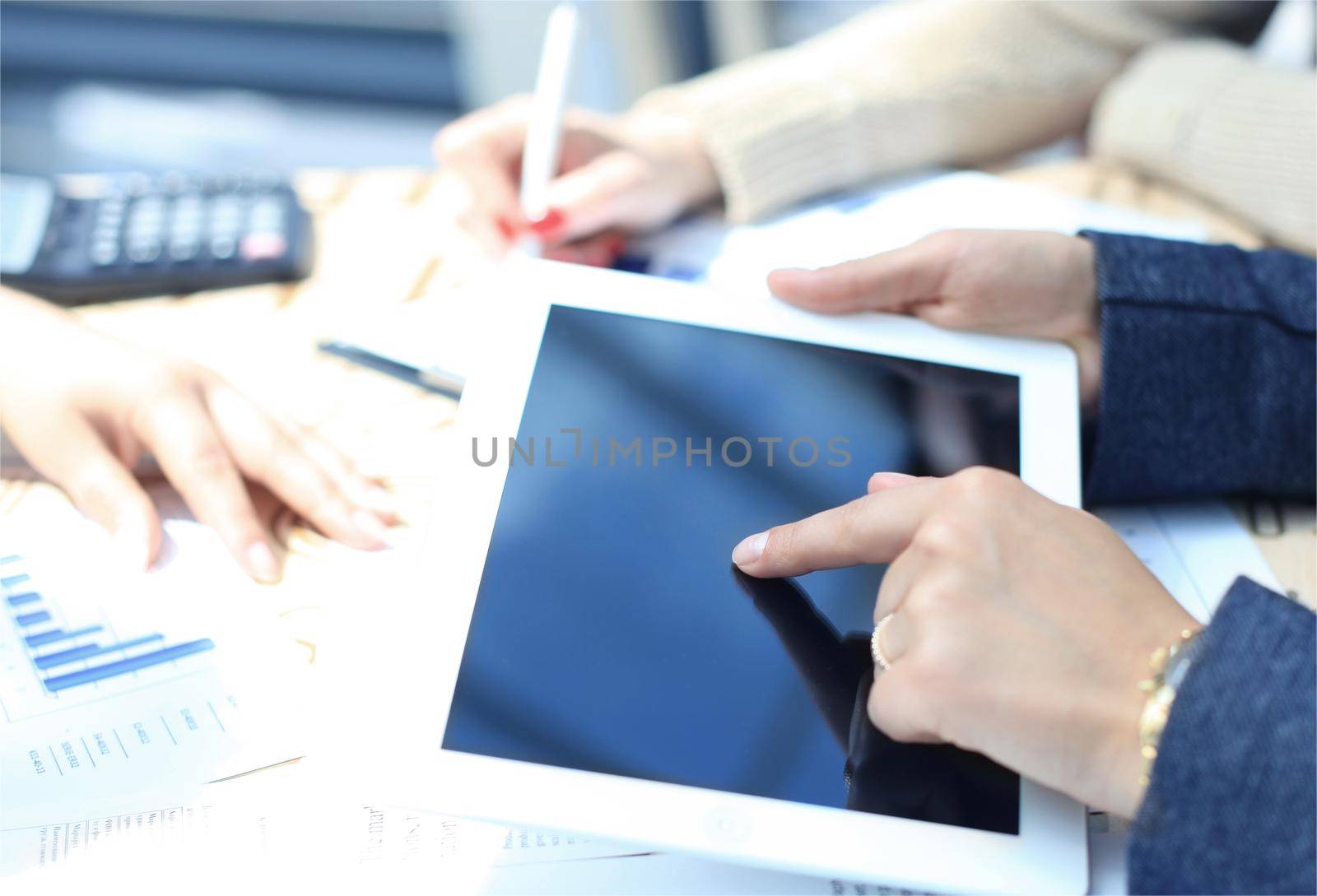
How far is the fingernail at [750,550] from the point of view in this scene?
0.44 meters

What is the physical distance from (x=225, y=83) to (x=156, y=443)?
4.64 ft

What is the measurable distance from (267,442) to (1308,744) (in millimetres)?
477

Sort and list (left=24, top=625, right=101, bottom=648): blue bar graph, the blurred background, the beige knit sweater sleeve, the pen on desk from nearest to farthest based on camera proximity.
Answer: (left=24, top=625, right=101, bottom=648): blue bar graph < the pen on desk < the beige knit sweater sleeve < the blurred background

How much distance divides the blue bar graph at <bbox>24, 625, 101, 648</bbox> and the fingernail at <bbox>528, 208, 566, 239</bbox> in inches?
14.6

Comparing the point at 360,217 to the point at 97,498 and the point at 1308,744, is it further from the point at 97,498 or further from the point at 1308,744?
the point at 1308,744

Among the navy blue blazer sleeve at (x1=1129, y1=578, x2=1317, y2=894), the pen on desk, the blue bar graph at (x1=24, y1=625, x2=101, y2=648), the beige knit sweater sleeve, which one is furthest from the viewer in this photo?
the beige knit sweater sleeve

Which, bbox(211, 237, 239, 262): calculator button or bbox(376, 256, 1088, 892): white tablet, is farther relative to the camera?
bbox(211, 237, 239, 262): calculator button

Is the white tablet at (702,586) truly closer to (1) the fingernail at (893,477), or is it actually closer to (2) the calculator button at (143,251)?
(1) the fingernail at (893,477)

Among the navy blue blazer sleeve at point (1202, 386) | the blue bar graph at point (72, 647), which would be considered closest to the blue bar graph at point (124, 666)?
the blue bar graph at point (72, 647)

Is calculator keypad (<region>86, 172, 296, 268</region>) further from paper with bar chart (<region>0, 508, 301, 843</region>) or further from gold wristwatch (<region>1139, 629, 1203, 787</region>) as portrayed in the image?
gold wristwatch (<region>1139, 629, 1203, 787</region>)

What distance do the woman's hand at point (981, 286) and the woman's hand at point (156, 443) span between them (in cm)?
26

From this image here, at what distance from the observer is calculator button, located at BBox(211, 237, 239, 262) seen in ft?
2.28

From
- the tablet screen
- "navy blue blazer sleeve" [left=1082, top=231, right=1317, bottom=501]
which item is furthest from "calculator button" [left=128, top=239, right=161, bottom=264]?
"navy blue blazer sleeve" [left=1082, top=231, right=1317, bottom=501]

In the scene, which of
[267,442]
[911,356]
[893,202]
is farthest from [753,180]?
[267,442]
